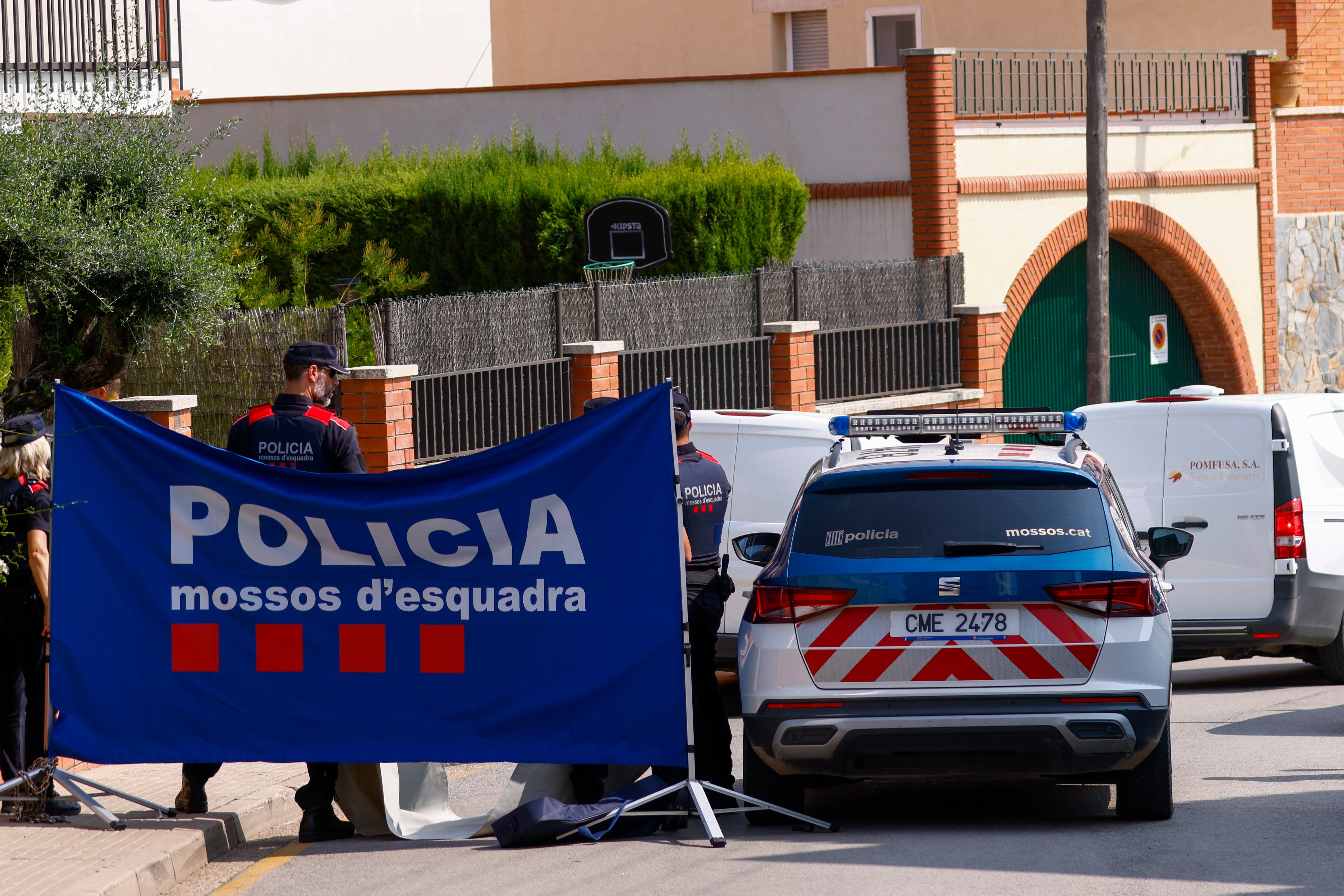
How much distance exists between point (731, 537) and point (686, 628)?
11.9 ft

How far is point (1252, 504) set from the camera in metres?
11.6

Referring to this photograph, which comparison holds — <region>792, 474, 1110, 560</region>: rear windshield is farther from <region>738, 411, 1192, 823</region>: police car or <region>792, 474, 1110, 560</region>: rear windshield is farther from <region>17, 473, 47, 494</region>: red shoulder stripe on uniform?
<region>17, 473, 47, 494</region>: red shoulder stripe on uniform

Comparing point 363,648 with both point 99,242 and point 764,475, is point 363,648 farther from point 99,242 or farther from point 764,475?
point 99,242

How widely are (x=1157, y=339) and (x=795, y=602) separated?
792 inches

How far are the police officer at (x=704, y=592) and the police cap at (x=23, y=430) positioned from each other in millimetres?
2878

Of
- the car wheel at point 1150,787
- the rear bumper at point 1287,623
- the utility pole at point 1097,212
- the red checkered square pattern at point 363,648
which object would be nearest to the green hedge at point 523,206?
the utility pole at point 1097,212

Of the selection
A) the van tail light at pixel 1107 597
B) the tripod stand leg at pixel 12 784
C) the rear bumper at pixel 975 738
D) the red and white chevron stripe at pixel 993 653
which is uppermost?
the van tail light at pixel 1107 597

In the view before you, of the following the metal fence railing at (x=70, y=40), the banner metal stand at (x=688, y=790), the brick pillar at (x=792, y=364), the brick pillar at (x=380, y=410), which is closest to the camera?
the banner metal stand at (x=688, y=790)

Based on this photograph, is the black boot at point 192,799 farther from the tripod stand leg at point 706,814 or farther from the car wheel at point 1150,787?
the car wheel at point 1150,787

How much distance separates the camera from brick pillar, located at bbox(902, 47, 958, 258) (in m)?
21.4

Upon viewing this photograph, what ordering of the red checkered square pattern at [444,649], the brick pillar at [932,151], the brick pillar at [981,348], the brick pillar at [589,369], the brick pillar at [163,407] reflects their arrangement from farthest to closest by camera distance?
1. the brick pillar at [981,348]
2. the brick pillar at [932,151]
3. the brick pillar at [589,369]
4. the brick pillar at [163,407]
5. the red checkered square pattern at [444,649]

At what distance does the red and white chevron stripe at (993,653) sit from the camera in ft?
23.2

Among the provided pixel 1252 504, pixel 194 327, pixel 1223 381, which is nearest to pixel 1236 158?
pixel 1223 381

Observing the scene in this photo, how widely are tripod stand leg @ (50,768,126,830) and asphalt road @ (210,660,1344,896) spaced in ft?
2.43
